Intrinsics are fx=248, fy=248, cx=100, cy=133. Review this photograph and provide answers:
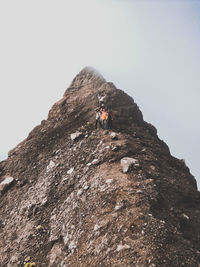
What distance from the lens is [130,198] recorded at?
12695 mm

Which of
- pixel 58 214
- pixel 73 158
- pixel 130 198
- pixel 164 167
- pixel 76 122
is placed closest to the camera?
pixel 130 198

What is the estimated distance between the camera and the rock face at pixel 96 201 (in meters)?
10.8

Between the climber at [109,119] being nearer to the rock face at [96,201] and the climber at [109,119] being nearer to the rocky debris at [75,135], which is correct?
the rock face at [96,201]

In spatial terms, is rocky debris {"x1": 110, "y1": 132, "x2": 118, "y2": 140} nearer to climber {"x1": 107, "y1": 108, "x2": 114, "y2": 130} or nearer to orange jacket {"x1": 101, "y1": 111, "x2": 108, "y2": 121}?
climber {"x1": 107, "y1": 108, "x2": 114, "y2": 130}

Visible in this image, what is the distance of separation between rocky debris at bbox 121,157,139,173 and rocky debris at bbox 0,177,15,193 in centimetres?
955

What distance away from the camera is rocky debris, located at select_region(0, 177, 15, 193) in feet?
63.3

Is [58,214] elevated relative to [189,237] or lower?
lower

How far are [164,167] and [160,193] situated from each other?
12.8 ft

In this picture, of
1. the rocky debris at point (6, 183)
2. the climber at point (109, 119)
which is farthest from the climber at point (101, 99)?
the rocky debris at point (6, 183)

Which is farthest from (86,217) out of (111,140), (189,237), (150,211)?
(111,140)

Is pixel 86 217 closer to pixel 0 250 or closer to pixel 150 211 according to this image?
pixel 150 211

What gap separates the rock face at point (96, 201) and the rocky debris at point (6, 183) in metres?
0.29

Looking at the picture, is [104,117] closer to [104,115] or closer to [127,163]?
[104,115]

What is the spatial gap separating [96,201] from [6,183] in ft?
30.8
